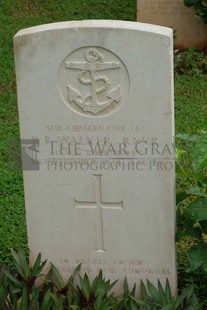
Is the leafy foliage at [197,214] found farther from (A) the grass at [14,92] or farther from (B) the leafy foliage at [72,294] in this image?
(A) the grass at [14,92]

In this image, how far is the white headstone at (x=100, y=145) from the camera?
11.4 feet

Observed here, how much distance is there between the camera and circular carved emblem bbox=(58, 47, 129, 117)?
348 centimetres

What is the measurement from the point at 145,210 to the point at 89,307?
562 mm

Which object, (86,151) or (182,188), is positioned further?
(182,188)

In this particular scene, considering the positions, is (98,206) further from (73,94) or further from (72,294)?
(73,94)

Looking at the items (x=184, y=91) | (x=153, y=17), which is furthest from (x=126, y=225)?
(x=153, y=17)

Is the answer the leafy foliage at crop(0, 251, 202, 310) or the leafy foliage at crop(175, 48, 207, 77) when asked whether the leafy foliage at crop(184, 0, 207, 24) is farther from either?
the leafy foliage at crop(0, 251, 202, 310)

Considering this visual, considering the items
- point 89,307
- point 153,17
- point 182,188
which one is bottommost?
point 89,307

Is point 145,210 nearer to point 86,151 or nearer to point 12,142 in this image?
point 86,151

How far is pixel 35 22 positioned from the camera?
8.80 metres

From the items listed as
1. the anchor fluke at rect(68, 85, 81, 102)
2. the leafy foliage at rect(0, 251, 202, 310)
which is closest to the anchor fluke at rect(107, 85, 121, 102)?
the anchor fluke at rect(68, 85, 81, 102)

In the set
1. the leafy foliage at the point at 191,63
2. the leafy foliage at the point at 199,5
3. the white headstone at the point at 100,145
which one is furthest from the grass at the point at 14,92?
the white headstone at the point at 100,145

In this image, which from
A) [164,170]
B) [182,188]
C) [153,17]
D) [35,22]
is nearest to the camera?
[164,170]

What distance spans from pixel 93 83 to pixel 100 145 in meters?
0.32
